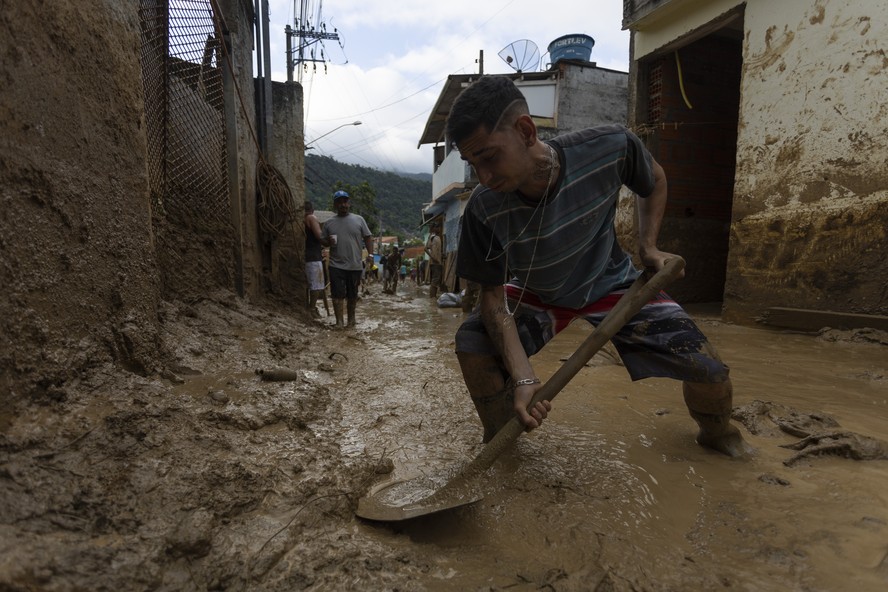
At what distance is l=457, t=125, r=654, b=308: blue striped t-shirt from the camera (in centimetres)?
178

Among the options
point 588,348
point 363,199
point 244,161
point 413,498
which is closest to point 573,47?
point 244,161

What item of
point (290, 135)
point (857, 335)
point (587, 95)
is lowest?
point (857, 335)

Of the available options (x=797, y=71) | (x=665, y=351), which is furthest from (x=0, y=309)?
(x=797, y=71)

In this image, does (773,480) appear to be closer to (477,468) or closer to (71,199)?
(477,468)

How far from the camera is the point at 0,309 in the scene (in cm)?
124

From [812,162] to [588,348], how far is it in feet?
13.9

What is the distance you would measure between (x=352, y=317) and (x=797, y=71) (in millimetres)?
5239

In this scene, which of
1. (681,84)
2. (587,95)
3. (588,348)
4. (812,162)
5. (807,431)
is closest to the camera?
(588,348)

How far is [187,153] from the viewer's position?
3.55m

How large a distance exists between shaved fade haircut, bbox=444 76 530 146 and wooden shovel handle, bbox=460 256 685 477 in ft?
2.44

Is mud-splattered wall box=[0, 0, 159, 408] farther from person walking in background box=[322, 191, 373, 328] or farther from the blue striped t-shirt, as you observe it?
person walking in background box=[322, 191, 373, 328]

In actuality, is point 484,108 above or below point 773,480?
above

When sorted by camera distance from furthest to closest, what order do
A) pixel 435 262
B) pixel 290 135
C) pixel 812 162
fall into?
pixel 435 262, pixel 290 135, pixel 812 162

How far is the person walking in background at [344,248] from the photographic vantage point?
578 cm
